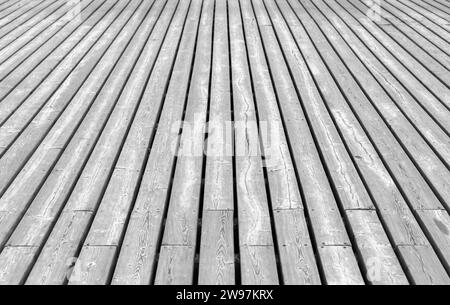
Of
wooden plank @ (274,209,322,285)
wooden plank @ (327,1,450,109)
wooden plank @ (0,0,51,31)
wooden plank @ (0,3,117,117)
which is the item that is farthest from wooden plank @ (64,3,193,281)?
wooden plank @ (0,0,51,31)

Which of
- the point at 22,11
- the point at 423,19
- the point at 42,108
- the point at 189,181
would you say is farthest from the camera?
the point at 22,11

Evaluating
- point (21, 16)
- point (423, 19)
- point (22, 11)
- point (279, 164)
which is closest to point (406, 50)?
point (423, 19)

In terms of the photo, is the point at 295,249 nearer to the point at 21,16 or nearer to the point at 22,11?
the point at 21,16

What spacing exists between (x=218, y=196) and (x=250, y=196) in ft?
0.45

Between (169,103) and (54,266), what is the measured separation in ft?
4.44

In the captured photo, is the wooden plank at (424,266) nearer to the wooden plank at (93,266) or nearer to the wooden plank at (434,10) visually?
the wooden plank at (93,266)

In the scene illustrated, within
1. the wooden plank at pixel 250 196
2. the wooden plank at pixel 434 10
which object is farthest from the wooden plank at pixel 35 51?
the wooden plank at pixel 434 10

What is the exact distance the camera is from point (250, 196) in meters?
1.87

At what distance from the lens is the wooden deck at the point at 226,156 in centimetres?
156

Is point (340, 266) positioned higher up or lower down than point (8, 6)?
higher up

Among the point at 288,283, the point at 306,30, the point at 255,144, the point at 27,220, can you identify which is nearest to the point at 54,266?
the point at 27,220

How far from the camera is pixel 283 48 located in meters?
3.47

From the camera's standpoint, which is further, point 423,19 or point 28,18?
point 28,18

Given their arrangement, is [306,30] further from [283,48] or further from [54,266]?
[54,266]
